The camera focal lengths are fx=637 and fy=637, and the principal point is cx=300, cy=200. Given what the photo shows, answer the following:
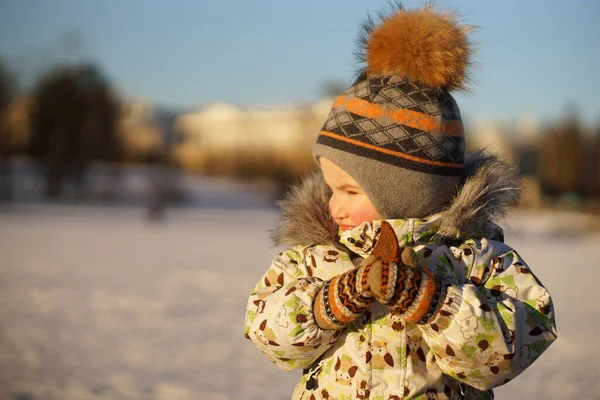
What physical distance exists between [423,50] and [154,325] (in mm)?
4643

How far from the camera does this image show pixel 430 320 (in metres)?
1.47

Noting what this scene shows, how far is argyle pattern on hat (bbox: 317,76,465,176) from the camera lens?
1.64 m

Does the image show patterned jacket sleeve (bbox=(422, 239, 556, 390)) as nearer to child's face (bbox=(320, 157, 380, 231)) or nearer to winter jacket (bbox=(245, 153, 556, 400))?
winter jacket (bbox=(245, 153, 556, 400))

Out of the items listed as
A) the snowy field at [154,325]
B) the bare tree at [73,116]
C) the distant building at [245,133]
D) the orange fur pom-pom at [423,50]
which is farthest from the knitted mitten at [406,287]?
the distant building at [245,133]

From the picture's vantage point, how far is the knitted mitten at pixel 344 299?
146cm

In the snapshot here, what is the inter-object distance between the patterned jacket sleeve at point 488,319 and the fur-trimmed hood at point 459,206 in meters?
0.07

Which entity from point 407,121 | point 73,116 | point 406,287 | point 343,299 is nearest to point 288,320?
point 343,299

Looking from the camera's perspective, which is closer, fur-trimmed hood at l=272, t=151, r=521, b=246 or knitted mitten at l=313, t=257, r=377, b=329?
knitted mitten at l=313, t=257, r=377, b=329

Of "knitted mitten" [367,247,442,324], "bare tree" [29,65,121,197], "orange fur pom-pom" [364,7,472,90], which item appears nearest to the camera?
"knitted mitten" [367,247,442,324]

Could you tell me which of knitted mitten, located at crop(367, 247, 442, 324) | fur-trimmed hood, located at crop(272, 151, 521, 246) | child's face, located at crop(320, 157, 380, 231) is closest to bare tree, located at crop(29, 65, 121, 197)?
fur-trimmed hood, located at crop(272, 151, 521, 246)

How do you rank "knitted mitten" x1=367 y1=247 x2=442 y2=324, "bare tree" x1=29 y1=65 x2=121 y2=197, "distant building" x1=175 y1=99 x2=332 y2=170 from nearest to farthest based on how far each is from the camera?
"knitted mitten" x1=367 y1=247 x2=442 y2=324 → "bare tree" x1=29 y1=65 x2=121 y2=197 → "distant building" x1=175 y1=99 x2=332 y2=170

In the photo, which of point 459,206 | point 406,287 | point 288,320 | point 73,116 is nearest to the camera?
point 406,287

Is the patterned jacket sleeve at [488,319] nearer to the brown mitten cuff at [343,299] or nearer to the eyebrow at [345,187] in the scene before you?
the brown mitten cuff at [343,299]

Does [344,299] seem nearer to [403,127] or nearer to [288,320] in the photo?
[288,320]
